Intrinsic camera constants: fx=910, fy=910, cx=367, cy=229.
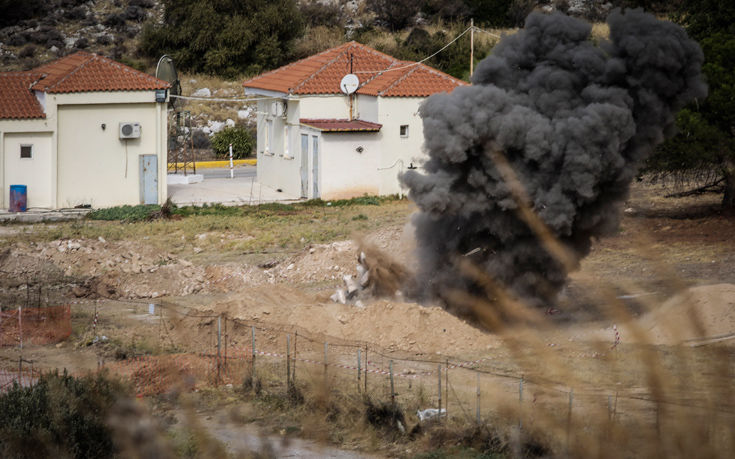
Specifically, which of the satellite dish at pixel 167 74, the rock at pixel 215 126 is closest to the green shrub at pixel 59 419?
the satellite dish at pixel 167 74

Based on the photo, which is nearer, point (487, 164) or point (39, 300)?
point (487, 164)

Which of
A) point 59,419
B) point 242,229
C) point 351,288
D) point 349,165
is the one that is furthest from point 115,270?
point 59,419

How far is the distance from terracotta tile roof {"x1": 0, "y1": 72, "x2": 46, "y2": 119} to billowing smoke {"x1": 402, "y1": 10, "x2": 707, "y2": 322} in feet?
57.7

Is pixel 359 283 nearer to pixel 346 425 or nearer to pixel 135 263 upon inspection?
pixel 135 263

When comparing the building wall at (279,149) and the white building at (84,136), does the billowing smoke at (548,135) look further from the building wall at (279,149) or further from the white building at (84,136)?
the building wall at (279,149)

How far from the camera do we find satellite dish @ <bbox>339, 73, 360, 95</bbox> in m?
32.9

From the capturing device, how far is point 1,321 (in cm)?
1719

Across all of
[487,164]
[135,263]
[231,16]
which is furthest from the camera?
[231,16]

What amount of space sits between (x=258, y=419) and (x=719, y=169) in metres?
16.0

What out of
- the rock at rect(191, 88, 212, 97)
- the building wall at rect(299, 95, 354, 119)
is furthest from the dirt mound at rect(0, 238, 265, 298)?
the rock at rect(191, 88, 212, 97)

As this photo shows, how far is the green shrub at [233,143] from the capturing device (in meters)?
43.8

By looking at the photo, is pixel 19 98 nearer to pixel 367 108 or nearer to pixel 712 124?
pixel 367 108

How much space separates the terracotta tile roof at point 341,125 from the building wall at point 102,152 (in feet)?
17.4

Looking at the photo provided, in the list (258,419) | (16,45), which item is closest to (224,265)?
(258,419)
